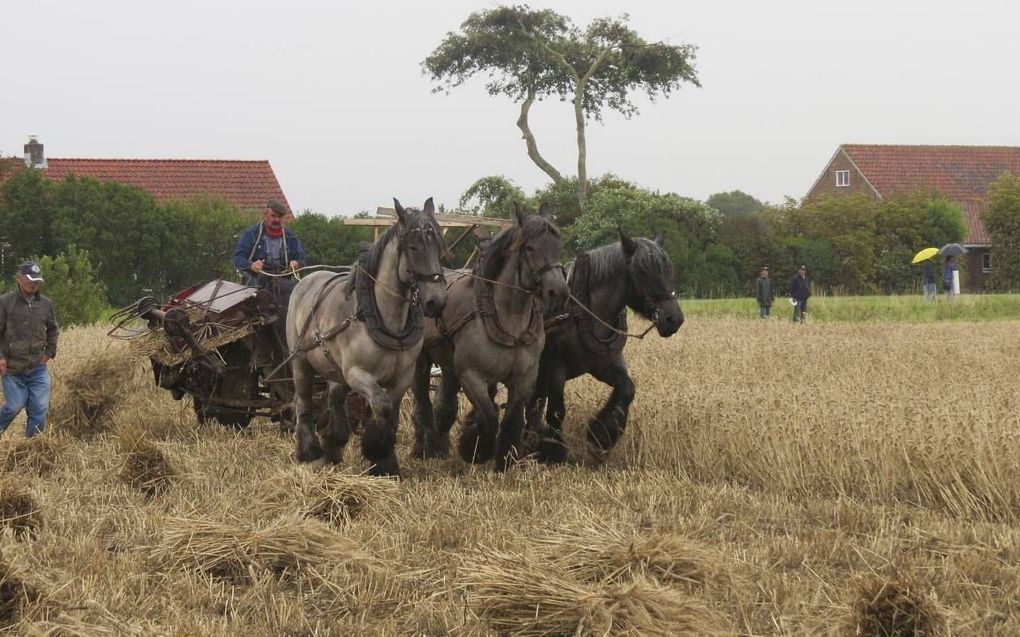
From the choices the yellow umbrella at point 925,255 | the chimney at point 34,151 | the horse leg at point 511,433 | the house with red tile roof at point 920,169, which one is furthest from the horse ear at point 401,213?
the house with red tile roof at point 920,169

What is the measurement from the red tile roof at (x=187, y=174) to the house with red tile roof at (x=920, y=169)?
72.7ft

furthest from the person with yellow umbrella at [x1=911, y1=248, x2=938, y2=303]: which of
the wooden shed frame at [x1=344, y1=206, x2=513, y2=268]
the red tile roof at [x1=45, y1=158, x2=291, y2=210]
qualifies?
the wooden shed frame at [x1=344, y1=206, x2=513, y2=268]

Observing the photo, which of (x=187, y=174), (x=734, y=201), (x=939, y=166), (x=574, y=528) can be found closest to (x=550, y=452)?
(x=574, y=528)

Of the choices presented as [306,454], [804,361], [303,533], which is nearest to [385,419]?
[306,454]

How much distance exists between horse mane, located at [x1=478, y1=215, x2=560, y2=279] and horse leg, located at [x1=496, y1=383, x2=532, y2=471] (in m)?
0.81

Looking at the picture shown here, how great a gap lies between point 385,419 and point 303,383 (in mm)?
1587

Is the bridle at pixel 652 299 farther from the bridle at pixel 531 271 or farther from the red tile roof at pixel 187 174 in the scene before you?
the red tile roof at pixel 187 174

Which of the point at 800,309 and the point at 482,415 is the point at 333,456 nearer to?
the point at 482,415

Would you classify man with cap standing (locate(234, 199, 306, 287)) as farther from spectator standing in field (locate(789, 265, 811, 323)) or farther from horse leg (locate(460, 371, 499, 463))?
spectator standing in field (locate(789, 265, 811, 323))

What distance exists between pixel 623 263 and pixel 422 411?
1910 mm

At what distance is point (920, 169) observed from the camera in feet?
179

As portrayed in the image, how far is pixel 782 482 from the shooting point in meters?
8.23

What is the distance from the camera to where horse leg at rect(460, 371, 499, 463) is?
351 inches

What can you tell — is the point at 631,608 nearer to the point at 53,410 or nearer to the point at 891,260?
the point at 53,410
